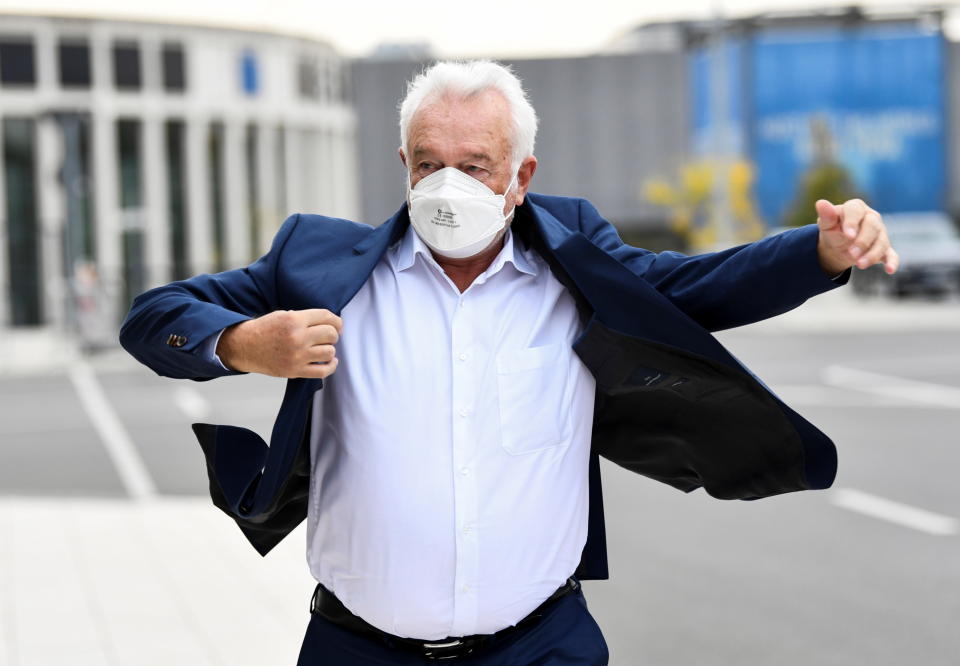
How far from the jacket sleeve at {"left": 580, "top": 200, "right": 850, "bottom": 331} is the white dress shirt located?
8.4 inches

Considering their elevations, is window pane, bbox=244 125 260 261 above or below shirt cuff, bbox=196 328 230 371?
above

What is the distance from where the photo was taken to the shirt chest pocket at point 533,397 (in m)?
2.64

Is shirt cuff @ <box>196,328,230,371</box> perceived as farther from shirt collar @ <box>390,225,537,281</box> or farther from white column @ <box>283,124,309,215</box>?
white column @ <box>283,124,309,215</box>

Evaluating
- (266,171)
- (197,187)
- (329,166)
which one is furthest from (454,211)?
(329,166)

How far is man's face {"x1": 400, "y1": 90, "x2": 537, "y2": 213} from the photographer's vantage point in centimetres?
262

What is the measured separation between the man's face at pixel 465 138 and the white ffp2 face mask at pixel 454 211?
2 cm

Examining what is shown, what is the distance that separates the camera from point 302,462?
2.69m

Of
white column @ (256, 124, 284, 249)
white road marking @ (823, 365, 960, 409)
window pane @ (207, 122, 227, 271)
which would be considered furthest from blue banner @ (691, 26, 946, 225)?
white road marking @ (823, 365, 960, 409)

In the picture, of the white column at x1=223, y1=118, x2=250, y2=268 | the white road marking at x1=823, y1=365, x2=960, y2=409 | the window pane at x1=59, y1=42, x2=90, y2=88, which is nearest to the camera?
the white road marking at x1=823, y1=365, x2=960, y2=409

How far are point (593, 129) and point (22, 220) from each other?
2865 centimetres

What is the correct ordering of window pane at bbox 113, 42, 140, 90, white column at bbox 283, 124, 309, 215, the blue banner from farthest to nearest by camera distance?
white column at bbox 283, 124, 309, 215 → the blue banner → window pane at bbox 113, 42, 140, 90

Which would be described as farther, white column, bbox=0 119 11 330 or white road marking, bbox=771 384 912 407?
white column, bbox=0 119 11 330

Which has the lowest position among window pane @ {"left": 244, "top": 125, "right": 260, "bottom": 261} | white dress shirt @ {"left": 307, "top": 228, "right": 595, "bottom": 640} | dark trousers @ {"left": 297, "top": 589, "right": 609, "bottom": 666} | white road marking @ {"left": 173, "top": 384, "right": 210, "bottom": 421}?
white road marking @ {"left": 173, "top": 384, "right": 210, "bottom": 421}

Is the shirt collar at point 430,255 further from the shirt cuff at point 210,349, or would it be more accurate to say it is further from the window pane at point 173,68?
the window pane at point 173,68
